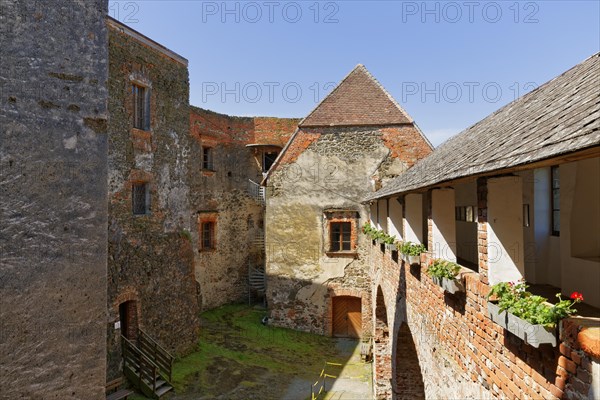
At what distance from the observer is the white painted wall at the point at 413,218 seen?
8.03m

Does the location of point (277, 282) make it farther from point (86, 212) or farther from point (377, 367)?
point (86, 212)

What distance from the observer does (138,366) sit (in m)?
11.9

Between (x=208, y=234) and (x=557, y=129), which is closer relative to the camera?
(x=557, y=129)

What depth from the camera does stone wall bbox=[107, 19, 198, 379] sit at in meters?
12.0

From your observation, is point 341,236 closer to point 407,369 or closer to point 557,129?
point 407,369

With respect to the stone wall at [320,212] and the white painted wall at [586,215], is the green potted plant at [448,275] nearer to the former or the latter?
the white painted wall at [586,215]

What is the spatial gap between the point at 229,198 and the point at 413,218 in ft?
50.6

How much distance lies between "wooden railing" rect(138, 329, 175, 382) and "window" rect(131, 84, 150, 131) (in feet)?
21.4

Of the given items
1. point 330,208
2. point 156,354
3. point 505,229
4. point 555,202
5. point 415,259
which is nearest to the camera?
point 505,229

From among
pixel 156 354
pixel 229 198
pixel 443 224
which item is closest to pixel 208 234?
pixel 229 198

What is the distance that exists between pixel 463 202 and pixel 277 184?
9157mm

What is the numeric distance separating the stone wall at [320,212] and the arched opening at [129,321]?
679 centimetres

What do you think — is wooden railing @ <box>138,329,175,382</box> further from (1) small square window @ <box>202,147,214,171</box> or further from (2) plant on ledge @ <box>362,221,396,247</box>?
(1) small square window @ <box>202,147,214,171</box>

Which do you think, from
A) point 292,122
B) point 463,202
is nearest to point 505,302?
point 463,202
